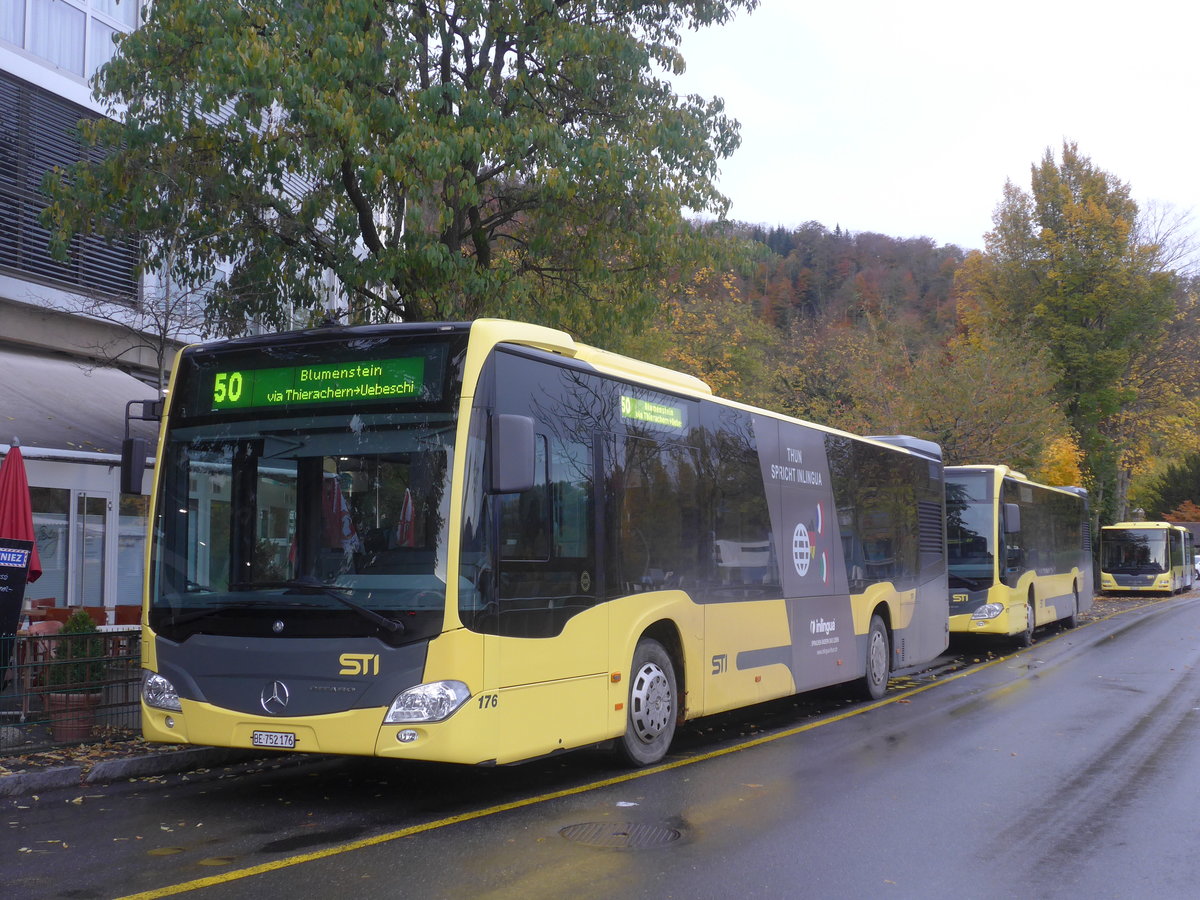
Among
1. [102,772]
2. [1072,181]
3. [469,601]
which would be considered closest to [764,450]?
[469,601]

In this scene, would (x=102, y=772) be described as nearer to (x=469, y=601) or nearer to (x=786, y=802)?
(x=469, y=601)

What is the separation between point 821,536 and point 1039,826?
594 cm

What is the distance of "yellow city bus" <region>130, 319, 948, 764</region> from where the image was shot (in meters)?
7.34

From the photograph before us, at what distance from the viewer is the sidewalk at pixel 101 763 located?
27.7 feet

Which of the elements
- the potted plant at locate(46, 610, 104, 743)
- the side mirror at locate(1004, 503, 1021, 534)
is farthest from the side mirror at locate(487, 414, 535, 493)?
the side mirror at locate(1004, 503, 1021, 534)

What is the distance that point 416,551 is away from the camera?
7383mm

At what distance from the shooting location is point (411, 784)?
8.77 meters

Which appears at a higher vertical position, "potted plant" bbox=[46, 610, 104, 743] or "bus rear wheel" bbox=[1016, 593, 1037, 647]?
"potted plant" bbox=[46, 610, 104, 743]

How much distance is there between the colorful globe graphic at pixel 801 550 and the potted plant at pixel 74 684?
676 centimetres

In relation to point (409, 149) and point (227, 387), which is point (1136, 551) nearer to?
point (409, 149)

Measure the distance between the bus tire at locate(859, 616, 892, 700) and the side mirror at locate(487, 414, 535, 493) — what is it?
8.07 m

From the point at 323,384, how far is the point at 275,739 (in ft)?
7.62

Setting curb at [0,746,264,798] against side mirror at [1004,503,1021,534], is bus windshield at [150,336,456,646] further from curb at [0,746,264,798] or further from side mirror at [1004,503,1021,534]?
side mirror at [1004,503,1021,534]

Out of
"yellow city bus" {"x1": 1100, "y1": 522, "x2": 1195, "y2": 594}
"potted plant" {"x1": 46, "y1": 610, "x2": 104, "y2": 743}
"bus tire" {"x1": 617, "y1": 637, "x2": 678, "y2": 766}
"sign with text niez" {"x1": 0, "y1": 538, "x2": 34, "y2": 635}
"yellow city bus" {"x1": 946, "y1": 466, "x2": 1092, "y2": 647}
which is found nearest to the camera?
"bus tire" {"x1": 617, "y1": 637, "x2": 678, "y2": 766}
